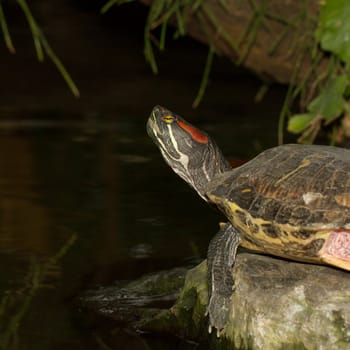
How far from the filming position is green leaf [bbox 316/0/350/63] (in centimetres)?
382

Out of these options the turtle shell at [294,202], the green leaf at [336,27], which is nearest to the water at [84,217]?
the turtle shell at [294,202]

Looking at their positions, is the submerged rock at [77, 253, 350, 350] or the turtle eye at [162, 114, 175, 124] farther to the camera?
the turtle eye at [162, 114, 175, 124]

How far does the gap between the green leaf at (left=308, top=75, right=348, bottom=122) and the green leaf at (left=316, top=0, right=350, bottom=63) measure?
192mm

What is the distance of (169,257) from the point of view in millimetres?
3586

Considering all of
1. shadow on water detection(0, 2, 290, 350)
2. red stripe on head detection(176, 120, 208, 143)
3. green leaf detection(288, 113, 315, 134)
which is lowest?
shadow on water detection(0, 2, 290, 350)

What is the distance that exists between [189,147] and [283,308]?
692 millimetres

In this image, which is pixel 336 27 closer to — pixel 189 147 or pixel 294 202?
pixel 189 147

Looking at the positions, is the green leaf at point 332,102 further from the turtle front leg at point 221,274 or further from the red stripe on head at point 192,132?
the turtle front leg at point 221,274

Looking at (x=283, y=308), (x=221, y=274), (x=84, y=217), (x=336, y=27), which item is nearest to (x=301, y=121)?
(x=336, y=27)

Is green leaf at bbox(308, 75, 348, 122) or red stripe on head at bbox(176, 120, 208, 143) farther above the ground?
red stripe on head at bbox(176, 120, 208, 143)

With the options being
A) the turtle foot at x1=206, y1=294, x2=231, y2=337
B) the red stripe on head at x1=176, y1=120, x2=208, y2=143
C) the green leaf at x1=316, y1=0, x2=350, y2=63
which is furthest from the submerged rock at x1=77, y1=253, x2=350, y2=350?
the green leaf at x1=316, y1=0, x2=350, y2=63

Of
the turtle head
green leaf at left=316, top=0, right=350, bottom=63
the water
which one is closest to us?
the turtle head

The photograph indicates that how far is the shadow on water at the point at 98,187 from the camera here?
316 centimetres

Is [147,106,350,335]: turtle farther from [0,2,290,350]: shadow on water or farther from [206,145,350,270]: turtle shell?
[0,2,290,350]: shadow on water
